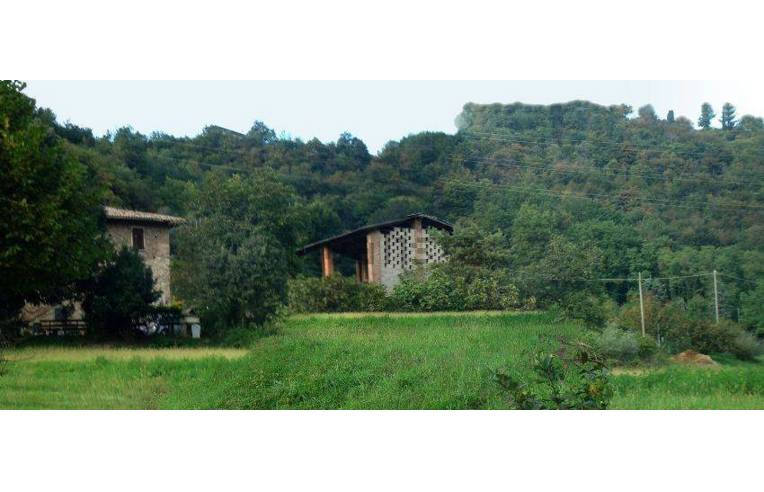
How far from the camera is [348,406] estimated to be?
403 inches

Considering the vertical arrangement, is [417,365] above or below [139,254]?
below

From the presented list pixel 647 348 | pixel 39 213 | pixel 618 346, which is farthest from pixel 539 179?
pixel 39 213

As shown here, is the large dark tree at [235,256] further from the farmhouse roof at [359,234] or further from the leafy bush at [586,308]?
the leafy bush at [586,308]

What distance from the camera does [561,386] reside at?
370 inches

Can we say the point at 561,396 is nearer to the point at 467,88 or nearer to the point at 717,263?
the point at 717,263

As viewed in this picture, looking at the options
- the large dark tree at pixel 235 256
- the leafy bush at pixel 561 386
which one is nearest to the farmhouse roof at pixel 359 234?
the large dark tree at pixel 235 256

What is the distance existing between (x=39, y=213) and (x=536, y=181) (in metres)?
5.10

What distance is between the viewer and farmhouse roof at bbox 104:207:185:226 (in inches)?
424

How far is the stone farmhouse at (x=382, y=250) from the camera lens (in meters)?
10.7

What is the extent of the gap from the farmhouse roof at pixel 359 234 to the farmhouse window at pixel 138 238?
1.62m

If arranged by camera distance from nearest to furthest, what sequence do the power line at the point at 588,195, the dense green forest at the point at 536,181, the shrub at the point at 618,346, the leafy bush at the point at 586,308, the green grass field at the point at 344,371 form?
the green grass field at the point at 344,371
the shrub at the point at 618,346
the leafy bush at the point at 586,308
the dense green forest at the point at 536,181
the power line at the point at 588,195

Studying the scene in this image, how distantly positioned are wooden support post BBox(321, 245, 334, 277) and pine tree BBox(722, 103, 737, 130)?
166 inches

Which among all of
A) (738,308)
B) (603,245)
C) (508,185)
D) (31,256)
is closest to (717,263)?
(738,308)

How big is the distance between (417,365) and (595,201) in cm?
254
